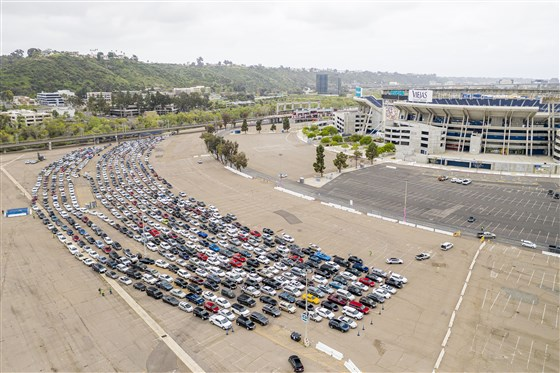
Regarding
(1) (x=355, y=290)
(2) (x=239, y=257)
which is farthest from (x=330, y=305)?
(2) (x=239, y=257)

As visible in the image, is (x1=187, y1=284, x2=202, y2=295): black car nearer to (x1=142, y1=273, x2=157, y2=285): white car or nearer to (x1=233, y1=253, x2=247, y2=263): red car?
(x1=142, y1=273, x2=157, y2=285): white car

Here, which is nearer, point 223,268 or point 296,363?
point 296,363

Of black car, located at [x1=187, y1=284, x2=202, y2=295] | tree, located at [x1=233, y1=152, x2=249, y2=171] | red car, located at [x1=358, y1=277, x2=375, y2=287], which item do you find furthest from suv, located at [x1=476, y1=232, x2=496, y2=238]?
tree, located at [x1=233, y1=152, x2=249, y2=171]

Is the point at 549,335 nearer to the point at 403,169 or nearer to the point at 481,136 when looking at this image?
the point at 403,169

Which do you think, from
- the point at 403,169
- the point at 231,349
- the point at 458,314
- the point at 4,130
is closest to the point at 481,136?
the point at 403,169

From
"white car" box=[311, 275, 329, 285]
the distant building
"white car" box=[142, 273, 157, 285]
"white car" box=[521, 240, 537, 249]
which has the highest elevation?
the distant building

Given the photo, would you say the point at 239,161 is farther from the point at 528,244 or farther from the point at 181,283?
the point at 528,244
